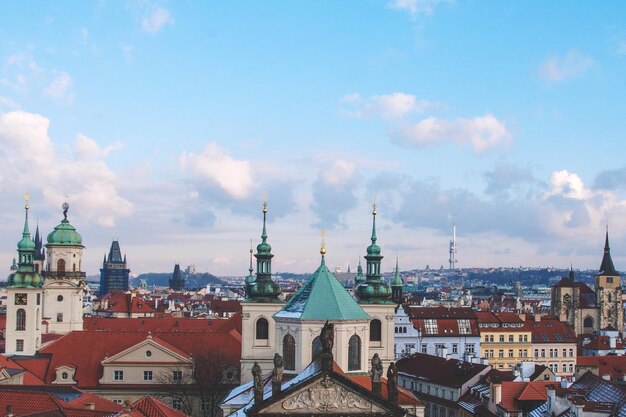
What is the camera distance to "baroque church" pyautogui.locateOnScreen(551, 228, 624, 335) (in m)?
137

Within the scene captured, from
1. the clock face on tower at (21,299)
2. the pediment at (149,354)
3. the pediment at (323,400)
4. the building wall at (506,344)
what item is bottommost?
the building wall at (506,344)

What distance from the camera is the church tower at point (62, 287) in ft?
285

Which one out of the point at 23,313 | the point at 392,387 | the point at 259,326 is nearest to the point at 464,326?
the point at 259,326

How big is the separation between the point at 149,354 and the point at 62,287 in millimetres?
24709

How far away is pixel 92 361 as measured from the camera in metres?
66.4

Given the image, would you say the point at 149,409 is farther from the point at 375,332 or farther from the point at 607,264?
the point at 607,264

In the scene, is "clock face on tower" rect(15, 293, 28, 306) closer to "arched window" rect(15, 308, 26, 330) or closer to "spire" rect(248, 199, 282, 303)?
"arched window" rect(15, 308, 26, 330)

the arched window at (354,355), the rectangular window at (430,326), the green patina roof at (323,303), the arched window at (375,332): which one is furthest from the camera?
the rectangular window at (430,326)

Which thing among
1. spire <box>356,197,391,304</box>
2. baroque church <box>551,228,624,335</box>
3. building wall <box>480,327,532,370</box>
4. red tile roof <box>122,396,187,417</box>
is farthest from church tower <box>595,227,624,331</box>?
red tile roof <box>122,396,187,417</box>

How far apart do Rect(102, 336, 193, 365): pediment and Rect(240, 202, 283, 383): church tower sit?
14.0 feet

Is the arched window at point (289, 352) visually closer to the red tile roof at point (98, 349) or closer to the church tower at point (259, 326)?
the church tower at point (259, 326)

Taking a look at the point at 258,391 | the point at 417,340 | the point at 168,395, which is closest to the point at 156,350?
the point at 168,395

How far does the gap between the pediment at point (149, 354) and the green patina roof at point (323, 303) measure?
29.4ft

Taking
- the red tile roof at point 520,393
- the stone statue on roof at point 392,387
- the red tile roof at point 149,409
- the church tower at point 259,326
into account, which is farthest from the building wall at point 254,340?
the stone statue on roof at point 392,387
